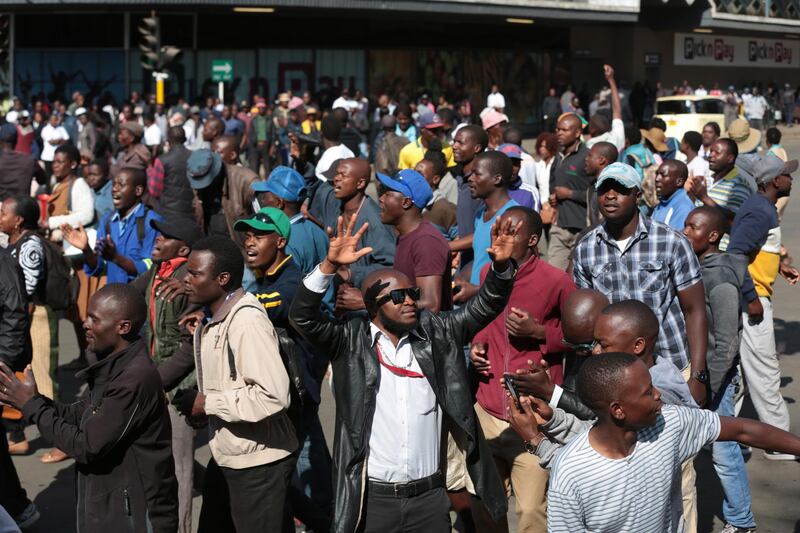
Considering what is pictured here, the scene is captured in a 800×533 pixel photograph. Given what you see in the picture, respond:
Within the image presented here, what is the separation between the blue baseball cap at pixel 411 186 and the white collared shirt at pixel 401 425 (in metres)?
1.64

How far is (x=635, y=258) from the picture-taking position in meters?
5.86

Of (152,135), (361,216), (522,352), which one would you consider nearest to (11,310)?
(361,216)

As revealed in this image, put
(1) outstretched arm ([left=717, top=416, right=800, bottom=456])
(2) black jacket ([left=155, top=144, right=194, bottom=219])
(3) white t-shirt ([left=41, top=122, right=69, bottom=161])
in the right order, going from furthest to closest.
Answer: (3) white t-shirt ([left=41, top=122, right=69, bottom=161])
(2) black jacket ([left=155, top=144, right=194, bottom=219])
(1) outstretched arm ([left=717, top=416, right=800, bottom=456])

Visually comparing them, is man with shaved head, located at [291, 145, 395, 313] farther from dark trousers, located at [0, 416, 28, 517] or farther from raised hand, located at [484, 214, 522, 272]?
dark trousers, located at [0, 416, 28, 517]

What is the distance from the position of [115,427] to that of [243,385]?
61cm

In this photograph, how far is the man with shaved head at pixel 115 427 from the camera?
481 cm

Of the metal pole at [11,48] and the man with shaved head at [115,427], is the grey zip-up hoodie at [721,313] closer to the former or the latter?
the man with shaved head at [115,427]

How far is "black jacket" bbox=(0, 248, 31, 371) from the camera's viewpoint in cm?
697

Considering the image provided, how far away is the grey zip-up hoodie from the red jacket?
3.73 feet

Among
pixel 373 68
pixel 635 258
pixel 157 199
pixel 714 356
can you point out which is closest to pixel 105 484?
pixel 635 258

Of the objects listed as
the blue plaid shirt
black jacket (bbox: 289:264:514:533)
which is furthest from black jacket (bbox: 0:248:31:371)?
the blue plaid shirt

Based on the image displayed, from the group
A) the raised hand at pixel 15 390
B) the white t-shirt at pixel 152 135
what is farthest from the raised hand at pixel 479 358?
the white t-shirt at pixel 152 135

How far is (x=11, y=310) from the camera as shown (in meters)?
6.98

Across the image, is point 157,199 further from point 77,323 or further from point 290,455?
point 290,455
